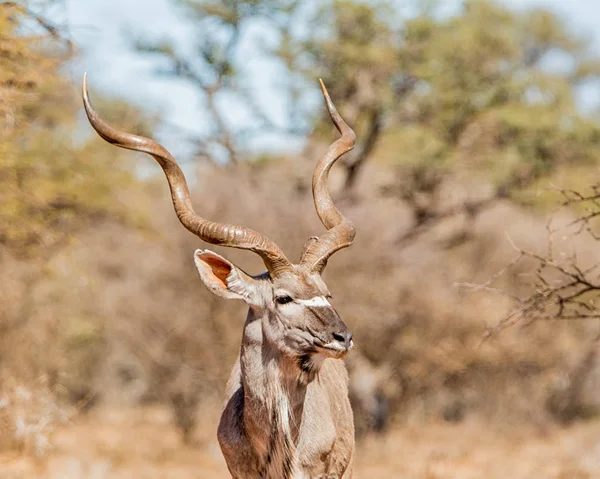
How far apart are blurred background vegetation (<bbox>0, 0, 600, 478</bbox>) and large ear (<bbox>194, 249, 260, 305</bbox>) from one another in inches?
275

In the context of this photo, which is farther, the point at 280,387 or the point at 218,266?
the point at 218,266

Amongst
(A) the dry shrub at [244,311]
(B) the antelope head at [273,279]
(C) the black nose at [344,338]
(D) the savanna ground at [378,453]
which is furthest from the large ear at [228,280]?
(A) the dry shrub at [244,311]

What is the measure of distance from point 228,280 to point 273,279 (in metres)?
0.32

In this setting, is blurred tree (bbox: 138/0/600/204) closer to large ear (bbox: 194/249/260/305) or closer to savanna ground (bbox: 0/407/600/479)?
savanna ground (bbox: 0/407/600/479)

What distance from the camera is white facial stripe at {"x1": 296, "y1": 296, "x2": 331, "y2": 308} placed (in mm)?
6395

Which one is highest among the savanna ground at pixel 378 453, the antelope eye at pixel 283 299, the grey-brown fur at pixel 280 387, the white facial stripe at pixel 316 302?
the white facial stripe at pixel 316 302

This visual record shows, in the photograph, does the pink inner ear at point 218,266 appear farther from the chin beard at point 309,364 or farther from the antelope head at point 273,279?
the chin beard at point 309,364

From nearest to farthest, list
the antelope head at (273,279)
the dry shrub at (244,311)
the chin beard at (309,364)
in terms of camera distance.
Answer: the antelope head at (273,279) → the chin beard at (309,364) → the dry shrub at (244,311)

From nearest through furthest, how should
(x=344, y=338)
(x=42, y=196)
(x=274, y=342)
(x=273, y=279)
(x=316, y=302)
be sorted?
(x=344, y=338) → (x=316, y=302) → (x=274, y=342) → (x=273, y=279) → (x=42, y=196)

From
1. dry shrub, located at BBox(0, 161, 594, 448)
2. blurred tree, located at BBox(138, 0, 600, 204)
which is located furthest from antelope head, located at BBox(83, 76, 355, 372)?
blurred tree, located at BBox(138, 0, 600, 204)

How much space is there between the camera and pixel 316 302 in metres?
6.41

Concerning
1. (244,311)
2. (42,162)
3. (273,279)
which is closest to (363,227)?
(244,311)

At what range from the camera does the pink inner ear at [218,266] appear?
6.66 metres

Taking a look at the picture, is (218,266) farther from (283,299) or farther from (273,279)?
(283,299)
